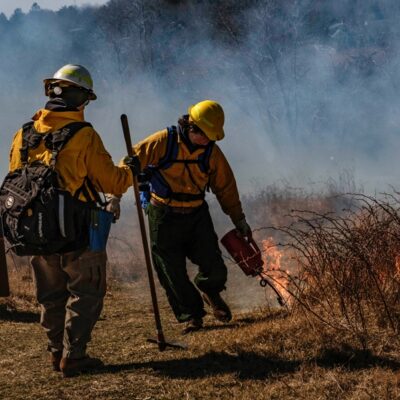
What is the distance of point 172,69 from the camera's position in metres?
26.2

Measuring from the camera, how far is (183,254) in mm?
5812

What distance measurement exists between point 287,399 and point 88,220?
5.19ft

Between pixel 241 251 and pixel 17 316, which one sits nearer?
pixel 241 251

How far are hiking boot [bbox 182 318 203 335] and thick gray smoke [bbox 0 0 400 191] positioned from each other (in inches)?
612

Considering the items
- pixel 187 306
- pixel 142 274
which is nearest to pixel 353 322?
pixel 187 306

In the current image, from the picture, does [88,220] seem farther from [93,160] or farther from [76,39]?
[76,39]

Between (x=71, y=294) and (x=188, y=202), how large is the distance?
1568 mm

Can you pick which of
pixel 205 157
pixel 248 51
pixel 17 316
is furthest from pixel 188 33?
pixel 205 157

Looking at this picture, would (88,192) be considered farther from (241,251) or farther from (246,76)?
(246,76)

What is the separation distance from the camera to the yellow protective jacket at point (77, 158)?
4047mm

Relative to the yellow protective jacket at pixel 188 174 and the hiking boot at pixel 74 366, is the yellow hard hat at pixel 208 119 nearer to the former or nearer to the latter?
the yellow protective jacket at pixel 188 174

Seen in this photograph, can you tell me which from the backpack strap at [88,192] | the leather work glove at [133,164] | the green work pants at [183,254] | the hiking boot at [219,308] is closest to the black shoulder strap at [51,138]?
the backpack strap at [88,192]

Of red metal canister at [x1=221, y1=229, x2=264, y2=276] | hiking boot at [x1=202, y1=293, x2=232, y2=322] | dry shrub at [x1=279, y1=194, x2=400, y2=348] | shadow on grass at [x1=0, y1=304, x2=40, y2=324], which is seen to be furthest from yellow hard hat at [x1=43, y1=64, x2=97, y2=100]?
shadow on grass at [x1=0, y1=304, x2=40, y2=324]

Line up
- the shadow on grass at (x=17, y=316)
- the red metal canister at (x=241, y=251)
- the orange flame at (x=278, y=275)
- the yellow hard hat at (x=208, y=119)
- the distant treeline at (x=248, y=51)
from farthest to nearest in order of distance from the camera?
the distant treeline at (x=248, y=51) < the shadow on grass at (x=17, y=316) < the red metal canister at (x=241, y=251) < the yellow hard hat at (x=208, y=119) < the orange flame at (x=278, y=275)
